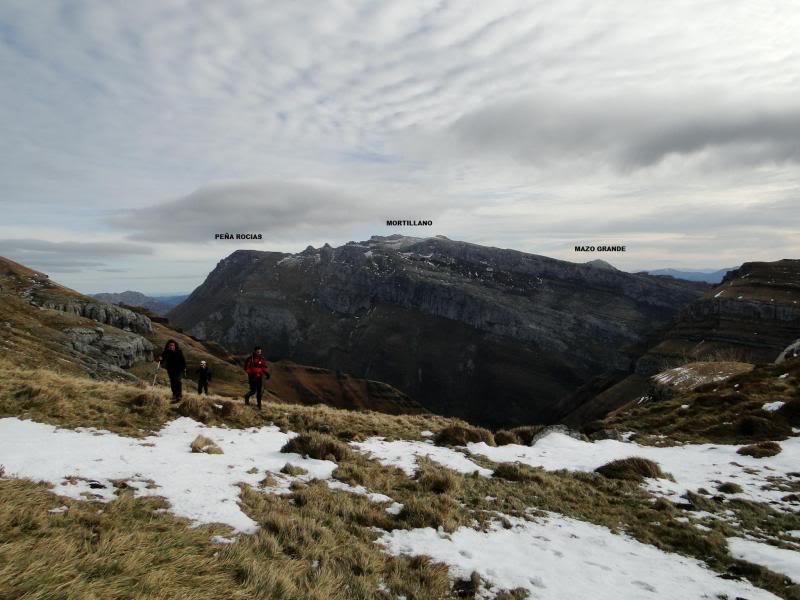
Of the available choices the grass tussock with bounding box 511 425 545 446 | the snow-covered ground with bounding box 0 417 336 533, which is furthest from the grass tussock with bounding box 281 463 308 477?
the grass tussock with bounding box 511 425 545 446

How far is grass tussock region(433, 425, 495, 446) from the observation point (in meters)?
17.3

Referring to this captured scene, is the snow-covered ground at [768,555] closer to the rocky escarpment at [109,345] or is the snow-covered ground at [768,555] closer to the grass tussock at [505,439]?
the grass tussock at [505,439]

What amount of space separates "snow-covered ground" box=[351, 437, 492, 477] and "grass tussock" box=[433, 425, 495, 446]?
0.77 meters

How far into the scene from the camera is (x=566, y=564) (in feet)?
25.2

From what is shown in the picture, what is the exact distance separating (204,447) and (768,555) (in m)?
13.2

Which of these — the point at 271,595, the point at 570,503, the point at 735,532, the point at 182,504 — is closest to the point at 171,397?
the point at 182,504

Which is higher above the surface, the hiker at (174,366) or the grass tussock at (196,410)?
the hiker at (174,366)

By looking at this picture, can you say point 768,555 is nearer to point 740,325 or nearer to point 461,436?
point 461,436

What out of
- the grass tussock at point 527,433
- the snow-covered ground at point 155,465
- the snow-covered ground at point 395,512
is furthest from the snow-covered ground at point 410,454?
the grass tussock at point 527,433

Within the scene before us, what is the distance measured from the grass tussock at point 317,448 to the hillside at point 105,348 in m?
26.6

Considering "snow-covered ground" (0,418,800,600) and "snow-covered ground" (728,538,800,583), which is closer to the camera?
"snow-covered ground" (0,418,800,600)

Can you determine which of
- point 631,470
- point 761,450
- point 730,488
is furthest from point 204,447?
point 761,450

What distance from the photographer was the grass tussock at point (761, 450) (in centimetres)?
1656

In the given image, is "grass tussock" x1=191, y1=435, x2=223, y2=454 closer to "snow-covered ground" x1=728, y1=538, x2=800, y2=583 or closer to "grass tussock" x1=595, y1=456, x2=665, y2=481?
"snow-covered ground" x1=728, y1=538, x2=800, y2=583
